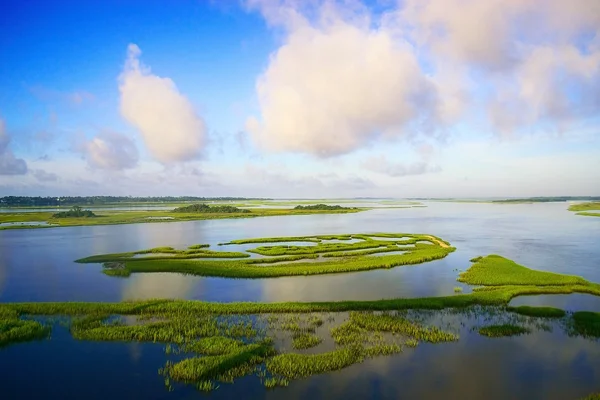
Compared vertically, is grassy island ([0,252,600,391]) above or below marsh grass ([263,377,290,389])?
above

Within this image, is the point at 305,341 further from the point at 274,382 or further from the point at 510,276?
the point at 510,276

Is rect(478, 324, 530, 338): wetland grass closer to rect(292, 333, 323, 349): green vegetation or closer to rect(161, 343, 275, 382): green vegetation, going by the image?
rect(292, 333, 323, 349): green vegetation

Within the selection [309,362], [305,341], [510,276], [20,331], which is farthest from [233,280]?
[510,276]

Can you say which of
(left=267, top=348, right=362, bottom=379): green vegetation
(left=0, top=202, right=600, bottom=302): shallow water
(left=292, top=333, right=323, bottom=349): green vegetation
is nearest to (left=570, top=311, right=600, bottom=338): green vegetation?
(left=0, top=202, right=600, bottom=302): shallow water

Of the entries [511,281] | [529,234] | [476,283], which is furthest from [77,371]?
[529,234]

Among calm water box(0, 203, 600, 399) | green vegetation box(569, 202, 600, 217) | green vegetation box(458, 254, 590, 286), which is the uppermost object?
green vegetation box(569, 202, 600, 217)

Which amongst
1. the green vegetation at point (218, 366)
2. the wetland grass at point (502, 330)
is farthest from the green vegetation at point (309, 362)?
the wetland grass at point (502, 330)

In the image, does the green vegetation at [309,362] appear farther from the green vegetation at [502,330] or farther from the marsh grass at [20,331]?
the marsh grass at [20,331]
